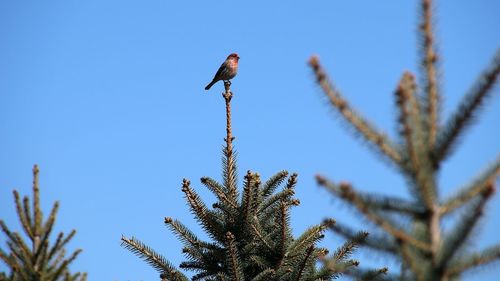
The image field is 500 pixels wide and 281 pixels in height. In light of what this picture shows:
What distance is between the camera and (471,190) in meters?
2.75

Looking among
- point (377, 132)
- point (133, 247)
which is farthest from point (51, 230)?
point (377, 132)

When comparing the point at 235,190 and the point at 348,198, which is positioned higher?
the point at 235,190

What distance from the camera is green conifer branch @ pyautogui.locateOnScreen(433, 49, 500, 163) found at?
2660mm

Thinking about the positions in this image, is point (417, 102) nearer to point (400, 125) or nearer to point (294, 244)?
point (400, 125)

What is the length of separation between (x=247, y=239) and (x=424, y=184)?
3.98 meters

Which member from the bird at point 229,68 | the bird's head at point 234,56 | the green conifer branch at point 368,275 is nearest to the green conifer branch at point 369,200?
the green conifer branch at point 368,275

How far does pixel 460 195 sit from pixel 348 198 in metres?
0.56

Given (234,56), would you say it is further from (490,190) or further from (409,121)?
(490,190)

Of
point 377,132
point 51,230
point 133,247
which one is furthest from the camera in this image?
point 133,247

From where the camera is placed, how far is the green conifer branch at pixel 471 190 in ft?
8.98

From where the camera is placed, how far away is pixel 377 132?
9.52 feet

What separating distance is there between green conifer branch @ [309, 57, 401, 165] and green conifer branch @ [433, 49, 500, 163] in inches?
8.4

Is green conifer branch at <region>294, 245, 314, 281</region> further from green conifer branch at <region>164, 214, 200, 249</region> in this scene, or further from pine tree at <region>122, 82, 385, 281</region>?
green conifer branch at <region>164, 214, 200, 249</region>

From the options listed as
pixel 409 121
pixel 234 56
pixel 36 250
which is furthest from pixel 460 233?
pixel 234 56
